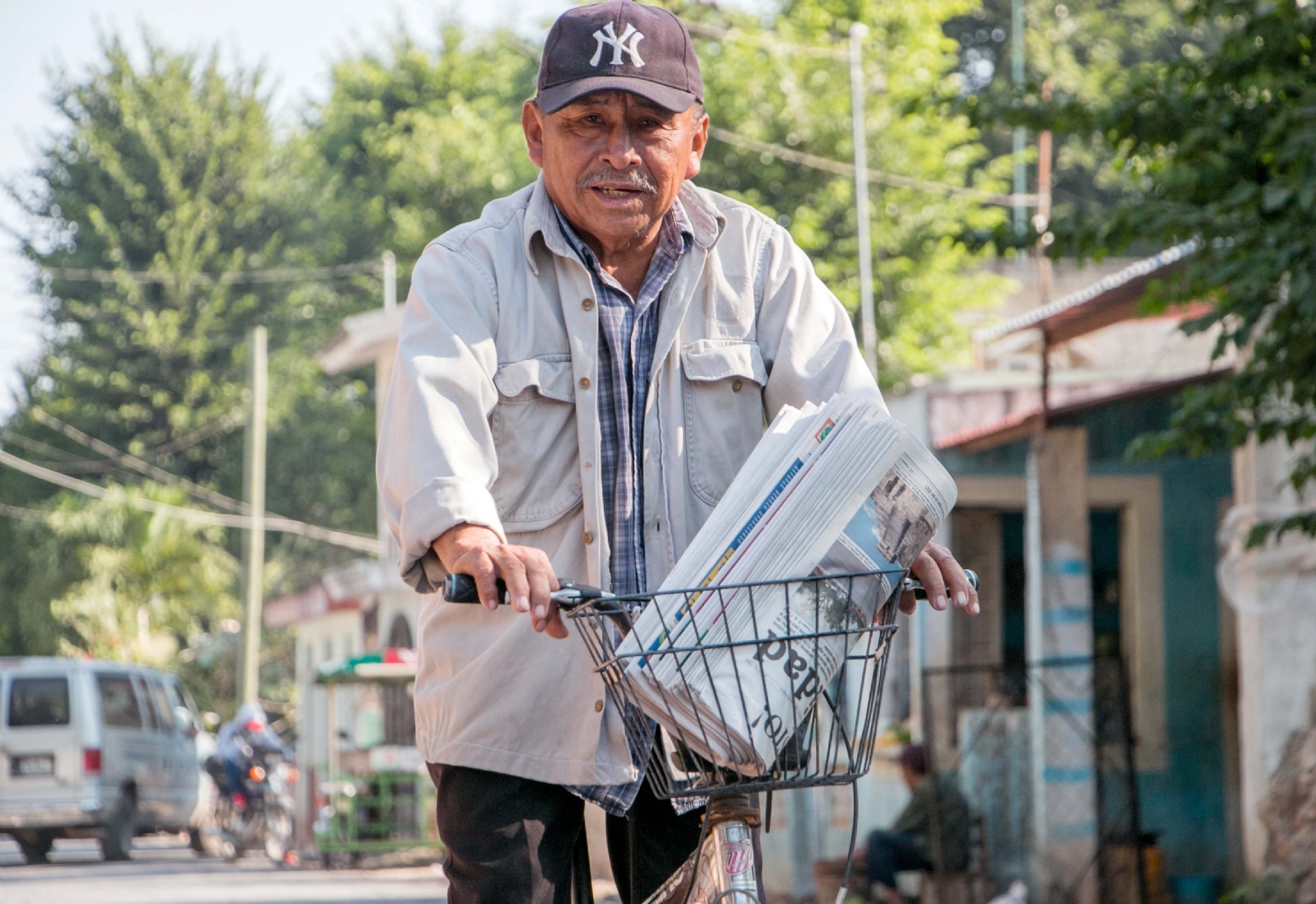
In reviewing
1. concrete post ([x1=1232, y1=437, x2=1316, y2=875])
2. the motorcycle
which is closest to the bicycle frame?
concrete post ([x1=1232, y1=437, x2=1316, y2=875])

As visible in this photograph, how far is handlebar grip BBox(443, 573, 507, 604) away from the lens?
2.26 m

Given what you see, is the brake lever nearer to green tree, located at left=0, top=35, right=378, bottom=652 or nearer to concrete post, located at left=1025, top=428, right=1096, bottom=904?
concrete post, located at left=1025, top=428, right=1096, bottom=904

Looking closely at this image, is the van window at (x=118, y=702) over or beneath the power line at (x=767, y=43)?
beneath

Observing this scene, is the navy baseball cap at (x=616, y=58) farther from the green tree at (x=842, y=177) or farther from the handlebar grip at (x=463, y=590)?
the green tree at (x=842, y=177)

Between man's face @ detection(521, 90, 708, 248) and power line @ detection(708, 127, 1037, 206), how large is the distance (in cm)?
2152

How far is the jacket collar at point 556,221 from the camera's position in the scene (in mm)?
2838

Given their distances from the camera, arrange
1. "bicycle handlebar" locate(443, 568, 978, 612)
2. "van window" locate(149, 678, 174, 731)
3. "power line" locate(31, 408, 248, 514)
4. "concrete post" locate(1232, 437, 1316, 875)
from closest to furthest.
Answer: "bicycle handlebar" locate(443, 568, 978, 612), "concrete post" locate(1232, 437, 1316, 875), "van window" locate(149, 678, 174, 731), "power line" locate(31, 408, 248, 514)

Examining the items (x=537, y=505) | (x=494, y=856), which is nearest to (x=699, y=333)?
(x=537, y=505)

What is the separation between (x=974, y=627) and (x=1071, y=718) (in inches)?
203

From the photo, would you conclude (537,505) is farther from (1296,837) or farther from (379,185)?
(379,185)

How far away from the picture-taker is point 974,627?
52.4 feet

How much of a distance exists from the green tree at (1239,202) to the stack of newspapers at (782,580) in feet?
12.5

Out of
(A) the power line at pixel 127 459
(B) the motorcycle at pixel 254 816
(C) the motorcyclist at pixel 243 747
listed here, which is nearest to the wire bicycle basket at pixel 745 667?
(B) the motorcycle at pixel 254 816

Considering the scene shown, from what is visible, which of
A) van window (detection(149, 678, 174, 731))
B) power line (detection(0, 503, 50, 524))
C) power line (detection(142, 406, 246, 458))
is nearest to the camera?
van window (detection(149, 678, 174, 731))
